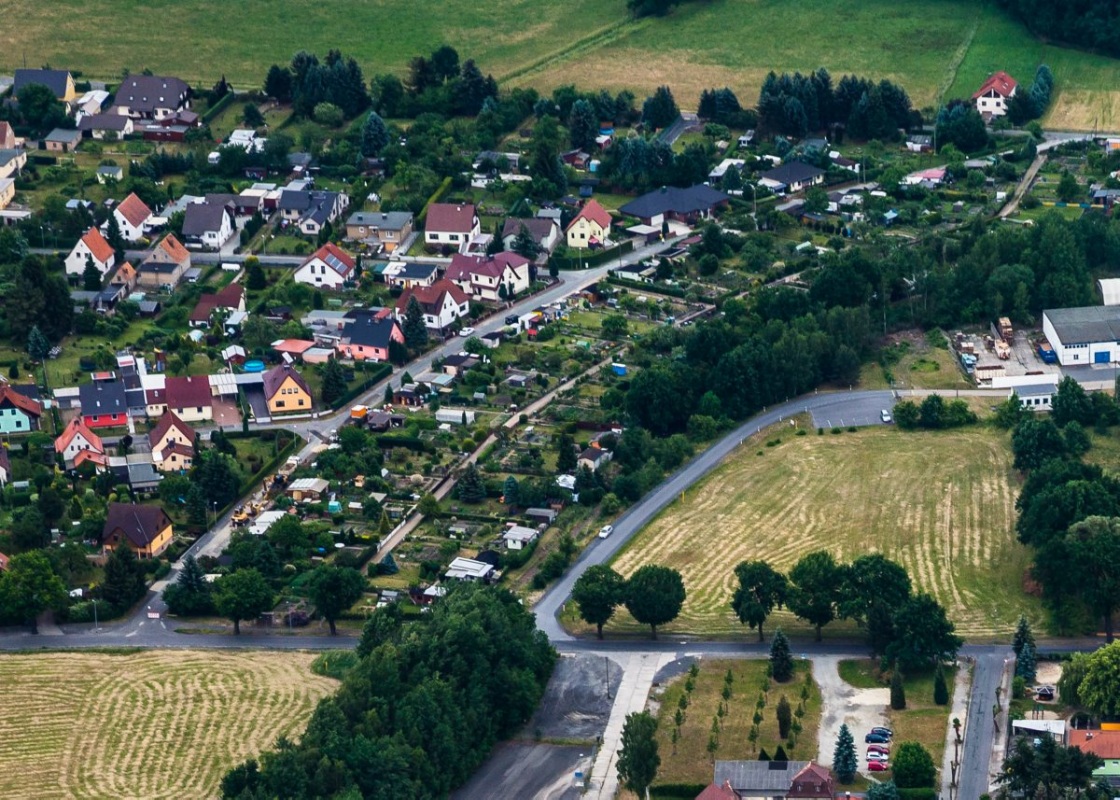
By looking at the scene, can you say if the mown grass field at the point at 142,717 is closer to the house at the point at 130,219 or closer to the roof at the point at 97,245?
the roof at the point at 97,245

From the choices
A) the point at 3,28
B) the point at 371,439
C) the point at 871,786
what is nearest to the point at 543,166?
the point at 371,439

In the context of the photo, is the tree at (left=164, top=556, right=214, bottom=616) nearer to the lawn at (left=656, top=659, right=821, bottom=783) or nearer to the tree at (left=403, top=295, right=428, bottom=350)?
the lawn at (left=656, top=659, right=821, bottom=783)

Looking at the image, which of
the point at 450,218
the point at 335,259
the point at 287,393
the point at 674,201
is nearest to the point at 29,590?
the point at 287,393

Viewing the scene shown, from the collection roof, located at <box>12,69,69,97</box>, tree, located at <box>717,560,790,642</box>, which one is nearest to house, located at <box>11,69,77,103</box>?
roof, located at <box>12,69,69,97</box>

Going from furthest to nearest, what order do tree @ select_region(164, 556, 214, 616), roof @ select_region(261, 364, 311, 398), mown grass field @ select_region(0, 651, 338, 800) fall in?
roof @ select_region(261, 364, 311, 398)
tree @ select_region(164, 556, 214, 616)
mown grass field @ select_region(0, 651, 338, 800)

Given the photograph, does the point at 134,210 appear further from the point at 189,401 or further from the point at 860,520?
the point at 860,520

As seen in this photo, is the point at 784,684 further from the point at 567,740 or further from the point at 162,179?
the point at 162,179
